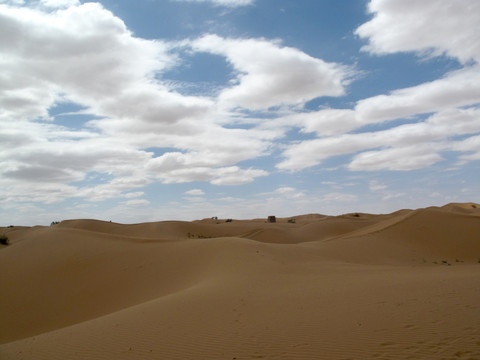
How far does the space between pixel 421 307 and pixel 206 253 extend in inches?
404

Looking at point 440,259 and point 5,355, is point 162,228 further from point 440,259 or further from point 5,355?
point 5,355

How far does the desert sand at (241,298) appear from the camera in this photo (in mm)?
5738

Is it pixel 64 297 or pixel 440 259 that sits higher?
pixel 440 259

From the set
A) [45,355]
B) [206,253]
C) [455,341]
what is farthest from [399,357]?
[206,253]

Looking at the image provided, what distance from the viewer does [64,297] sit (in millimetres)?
13391

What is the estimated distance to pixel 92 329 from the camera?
7586 millimetres

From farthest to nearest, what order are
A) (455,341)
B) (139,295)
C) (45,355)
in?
(139,295), (45,355), (455,341)

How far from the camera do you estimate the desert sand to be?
226 inches

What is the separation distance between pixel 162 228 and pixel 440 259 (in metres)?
24.7

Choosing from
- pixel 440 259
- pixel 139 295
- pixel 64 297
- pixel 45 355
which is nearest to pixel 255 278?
pixel 139 295

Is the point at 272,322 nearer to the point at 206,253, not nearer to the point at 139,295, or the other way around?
the point at 139,295

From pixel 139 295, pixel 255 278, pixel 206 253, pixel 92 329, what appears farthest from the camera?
pixel 206 253

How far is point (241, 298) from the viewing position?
28.4ft

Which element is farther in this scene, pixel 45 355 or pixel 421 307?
pixel 421 307
